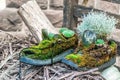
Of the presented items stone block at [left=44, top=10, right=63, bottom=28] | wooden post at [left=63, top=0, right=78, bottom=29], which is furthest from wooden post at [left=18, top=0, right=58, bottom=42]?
stone block at [left=44, top=10, right=63, bottom=28]

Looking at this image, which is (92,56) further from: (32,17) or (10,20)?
(10,20)

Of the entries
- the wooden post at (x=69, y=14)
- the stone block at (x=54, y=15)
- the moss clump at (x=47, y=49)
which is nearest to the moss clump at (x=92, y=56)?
the moss clump at (x=47, y=49)

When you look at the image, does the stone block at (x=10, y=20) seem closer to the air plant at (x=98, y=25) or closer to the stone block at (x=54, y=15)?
the stone block at (x=54, y=15)

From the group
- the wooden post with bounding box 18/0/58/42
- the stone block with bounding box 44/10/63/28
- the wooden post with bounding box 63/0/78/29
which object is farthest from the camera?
the stone block with bounding box 44/10/63/28

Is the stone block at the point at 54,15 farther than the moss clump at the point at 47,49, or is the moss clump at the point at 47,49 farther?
the stone block at the point at 54,15

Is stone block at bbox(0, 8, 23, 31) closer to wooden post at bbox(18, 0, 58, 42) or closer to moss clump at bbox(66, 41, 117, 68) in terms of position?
wooden post at bbox(18, 0, 58, 42)

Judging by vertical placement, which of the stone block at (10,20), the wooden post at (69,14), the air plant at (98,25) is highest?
the air plant at (98,25)

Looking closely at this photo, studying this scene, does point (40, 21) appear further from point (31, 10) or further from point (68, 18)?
point (68, 18)

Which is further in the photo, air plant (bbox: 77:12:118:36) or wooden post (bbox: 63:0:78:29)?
wooden post (bbox: 63:0:78:29)
